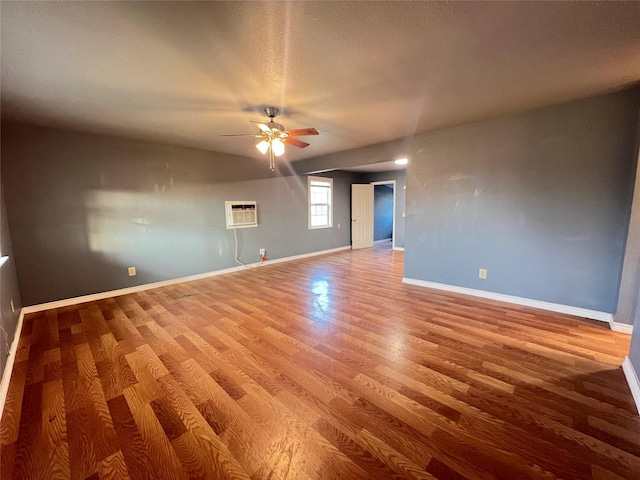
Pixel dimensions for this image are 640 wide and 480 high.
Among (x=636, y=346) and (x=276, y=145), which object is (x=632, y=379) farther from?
(x=276, y=145)

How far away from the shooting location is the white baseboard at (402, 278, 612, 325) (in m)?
2.63

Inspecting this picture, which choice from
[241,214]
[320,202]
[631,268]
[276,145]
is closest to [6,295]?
[276,145]

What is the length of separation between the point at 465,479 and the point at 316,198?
584cm

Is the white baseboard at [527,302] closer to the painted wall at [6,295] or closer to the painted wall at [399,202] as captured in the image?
the painted wall at [399,202]

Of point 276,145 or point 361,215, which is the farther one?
point 361,215

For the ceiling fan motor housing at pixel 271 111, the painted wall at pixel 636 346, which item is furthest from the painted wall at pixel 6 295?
the painted wall at pixel 636 346

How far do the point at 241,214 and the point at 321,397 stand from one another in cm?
397

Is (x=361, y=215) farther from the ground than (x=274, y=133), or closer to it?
closer to it

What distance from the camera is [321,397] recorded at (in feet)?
5.32

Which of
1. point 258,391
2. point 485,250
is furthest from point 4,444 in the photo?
point 485,250

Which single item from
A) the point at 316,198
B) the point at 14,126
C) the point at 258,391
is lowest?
the point at 258,391

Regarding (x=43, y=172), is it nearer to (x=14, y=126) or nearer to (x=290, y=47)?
(x=14, y=126)

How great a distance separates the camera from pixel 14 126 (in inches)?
113

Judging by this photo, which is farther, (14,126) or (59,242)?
(59,242)
